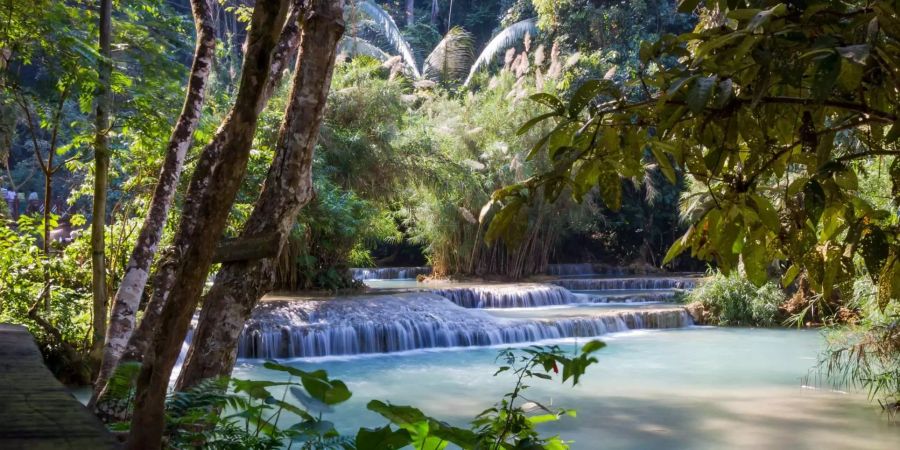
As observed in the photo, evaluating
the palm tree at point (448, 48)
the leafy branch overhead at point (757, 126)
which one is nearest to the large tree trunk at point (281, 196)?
the leafy branch overhead at point (757, 126)

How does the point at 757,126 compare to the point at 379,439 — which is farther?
the point at 379,439

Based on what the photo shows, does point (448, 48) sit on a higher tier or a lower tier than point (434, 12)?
lower

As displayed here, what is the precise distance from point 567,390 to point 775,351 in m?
4.19

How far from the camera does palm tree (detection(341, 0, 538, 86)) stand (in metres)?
26.1

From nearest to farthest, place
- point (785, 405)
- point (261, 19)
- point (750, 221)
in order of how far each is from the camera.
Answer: point (750, 221), point (261, 19), point (785, 405)

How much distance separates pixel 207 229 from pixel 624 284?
18.2 metres

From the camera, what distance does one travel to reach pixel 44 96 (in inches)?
226

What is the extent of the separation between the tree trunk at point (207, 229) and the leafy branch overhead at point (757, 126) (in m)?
0.62

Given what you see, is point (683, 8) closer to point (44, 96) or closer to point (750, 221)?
point (750, 221)

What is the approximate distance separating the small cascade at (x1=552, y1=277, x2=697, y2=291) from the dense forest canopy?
6.14ft

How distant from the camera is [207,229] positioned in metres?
1.74

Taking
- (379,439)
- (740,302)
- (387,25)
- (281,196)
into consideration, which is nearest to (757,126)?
(379,439)

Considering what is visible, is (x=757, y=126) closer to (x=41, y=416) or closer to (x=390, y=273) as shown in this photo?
(x=41, y=416)

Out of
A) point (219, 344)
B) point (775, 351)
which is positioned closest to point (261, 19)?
point (219, 344)
